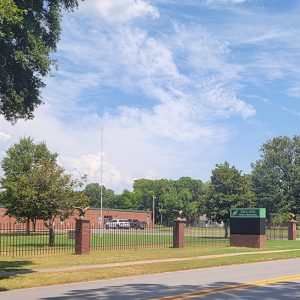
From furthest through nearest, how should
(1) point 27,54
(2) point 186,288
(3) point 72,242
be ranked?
(3) point 72,242 < (1) point 27,54 < (2) point 186,288

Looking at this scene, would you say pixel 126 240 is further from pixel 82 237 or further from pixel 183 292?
pixel 183 292

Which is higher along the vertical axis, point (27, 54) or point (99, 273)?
point (27, 54)

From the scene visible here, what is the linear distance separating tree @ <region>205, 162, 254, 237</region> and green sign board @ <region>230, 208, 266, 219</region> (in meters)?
8.95

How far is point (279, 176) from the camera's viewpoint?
87.1 meters

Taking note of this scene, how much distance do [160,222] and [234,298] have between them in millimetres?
118051

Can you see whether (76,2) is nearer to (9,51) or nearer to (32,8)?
(32,8)

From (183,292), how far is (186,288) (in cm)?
83

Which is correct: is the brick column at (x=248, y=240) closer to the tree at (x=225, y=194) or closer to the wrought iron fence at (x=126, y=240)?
the wrought iron fence at (x=126, y=240)

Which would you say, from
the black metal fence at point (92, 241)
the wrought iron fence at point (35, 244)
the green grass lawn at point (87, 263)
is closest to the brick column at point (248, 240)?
the black metal fence at point (92, 241)

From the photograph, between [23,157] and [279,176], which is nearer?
[23,157]

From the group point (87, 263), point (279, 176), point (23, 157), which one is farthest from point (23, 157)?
point (279, 176)

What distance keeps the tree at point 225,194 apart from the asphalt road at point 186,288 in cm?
2683

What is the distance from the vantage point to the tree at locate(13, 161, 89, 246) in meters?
30.0

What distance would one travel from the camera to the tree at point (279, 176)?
8188 cm
